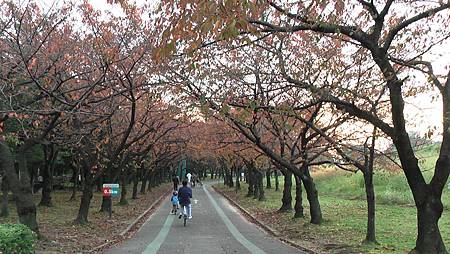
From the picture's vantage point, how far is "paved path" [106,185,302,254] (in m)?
13.1

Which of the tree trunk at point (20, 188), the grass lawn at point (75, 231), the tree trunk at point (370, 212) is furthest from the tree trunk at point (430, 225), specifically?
the tree trunk at point (20, 188)

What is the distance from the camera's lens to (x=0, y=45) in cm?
1154

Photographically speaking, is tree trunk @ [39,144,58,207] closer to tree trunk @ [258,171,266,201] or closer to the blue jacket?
the blue jacket

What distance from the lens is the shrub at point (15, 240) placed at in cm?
729

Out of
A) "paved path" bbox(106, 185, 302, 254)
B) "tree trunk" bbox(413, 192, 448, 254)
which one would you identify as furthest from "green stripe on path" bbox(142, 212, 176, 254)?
"tree trunk" bbox(413, 192, 448, 254)

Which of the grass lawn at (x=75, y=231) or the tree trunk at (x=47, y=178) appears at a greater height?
the tree trunk at (x=47, y=178)

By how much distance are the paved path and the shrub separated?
4.22 m

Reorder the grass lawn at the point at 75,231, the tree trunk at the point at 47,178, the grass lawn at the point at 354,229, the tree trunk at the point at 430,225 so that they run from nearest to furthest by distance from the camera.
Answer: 1. the tree trunk at the point at 430,225
2. the grass lawn at the point at 75,231
3. the grass lawn at the point at 354,229
4. the tree trunk at the point at 47,178

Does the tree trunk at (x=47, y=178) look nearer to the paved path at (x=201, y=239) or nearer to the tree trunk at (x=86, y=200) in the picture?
the paved path at (x=201, y=239)

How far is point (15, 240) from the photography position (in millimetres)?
7805

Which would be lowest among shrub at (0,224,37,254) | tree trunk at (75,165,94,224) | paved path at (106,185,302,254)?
paved path at (106,185,302,254)

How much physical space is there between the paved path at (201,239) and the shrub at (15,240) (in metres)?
4.22

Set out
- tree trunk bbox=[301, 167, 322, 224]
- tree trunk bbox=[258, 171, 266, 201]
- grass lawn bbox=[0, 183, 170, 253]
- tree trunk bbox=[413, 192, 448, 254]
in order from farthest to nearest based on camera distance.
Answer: tree trunk bbox=[258, 171, 266, 201] < tree trunk bbox=[301, 167, 322, 224] < grass lawn bbox=[0, 183, 170, 253] < tree trunk bbox=[413, 192, 448, 254]

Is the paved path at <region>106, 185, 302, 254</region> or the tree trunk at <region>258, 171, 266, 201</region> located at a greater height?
the tree trunk at <region>258, 171, 266, 201</region>
